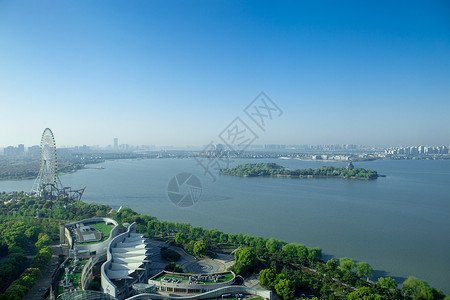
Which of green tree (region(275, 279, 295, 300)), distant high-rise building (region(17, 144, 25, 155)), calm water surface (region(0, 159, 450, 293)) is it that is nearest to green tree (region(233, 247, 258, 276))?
green tree (region(275, 279, 295, 300))

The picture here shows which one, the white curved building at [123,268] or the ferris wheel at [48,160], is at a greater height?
the ferris wheel at [48,160]

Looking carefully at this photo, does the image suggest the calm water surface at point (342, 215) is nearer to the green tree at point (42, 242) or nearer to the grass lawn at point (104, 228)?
the grass lawn at point (104, 228)

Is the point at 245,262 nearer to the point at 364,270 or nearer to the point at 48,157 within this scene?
the point at 364,270

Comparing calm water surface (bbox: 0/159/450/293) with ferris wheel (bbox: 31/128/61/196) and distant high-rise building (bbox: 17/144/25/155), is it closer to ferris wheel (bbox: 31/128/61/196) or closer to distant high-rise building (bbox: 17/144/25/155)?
ferris wheel (bbox: 31/128/61/196)

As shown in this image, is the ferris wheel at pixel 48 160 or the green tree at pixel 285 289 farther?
the ferris wheel at pixel 48 160

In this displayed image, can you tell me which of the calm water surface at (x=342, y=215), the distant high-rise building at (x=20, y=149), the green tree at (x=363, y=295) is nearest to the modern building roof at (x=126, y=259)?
the calm water surface at (x=342, y=215)

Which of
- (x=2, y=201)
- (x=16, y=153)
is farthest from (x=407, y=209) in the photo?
(x=16, y=153)

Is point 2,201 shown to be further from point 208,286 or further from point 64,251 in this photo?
point 208,286
